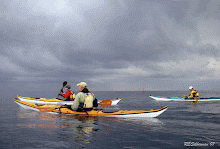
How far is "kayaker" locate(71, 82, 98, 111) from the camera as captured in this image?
12.5 meters

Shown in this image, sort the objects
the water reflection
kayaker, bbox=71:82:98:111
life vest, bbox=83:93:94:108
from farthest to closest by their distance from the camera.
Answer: life vest, bbox=83:93:94:108, kayaker, bbox=71:82:98:111, the water reflection

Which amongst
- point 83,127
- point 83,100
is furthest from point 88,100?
point 83,127

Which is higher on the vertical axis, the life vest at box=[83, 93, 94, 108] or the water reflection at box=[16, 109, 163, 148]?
the life vest at box=[83, 93, 94, 108]

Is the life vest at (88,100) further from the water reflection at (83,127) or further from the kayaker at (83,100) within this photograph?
the water reflection at (83,127)

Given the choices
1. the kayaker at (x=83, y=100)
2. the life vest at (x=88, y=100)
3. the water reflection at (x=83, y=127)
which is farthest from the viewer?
the life vest at (x=88, y=100)

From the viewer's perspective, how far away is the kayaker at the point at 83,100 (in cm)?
1248

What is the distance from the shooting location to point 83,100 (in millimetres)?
12906

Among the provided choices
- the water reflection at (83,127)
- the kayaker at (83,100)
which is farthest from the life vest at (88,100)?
the water reflection at (83,127)

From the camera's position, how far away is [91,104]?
13297mm

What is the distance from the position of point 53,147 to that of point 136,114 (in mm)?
7303

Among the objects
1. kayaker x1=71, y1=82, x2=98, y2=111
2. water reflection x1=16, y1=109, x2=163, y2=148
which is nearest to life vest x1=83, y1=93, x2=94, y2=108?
kayaker x1=71, y1=82, x2=98, y2=111

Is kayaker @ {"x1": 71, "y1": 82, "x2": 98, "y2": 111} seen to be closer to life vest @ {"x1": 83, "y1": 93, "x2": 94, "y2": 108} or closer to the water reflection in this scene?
life vest @ {"x1": 83, "y1": 93, "x2": 94, "y2": 108}

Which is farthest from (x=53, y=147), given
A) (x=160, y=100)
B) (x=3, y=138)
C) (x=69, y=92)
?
(x=160, y=100)

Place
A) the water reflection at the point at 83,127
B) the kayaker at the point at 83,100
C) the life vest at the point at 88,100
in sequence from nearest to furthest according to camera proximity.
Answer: the water reflection at the point at 83,127
the kayaker at the point at 83,100
the life vest at the point at 88,100
